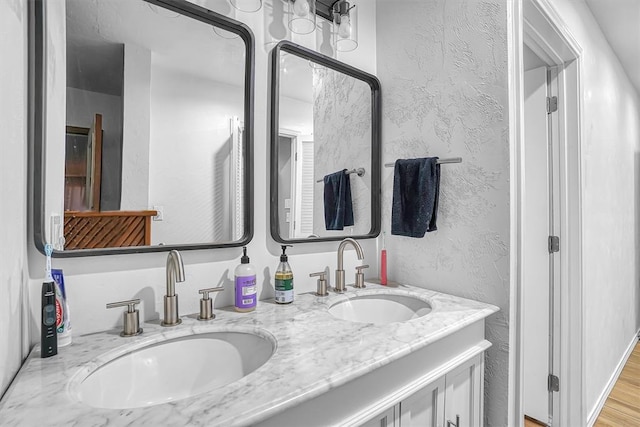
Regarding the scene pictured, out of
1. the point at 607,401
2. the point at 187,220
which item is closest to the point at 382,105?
the point at 187,220

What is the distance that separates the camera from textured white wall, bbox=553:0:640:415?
5.77 ft

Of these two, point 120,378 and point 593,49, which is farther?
point 593,49

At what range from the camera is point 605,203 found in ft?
6.79

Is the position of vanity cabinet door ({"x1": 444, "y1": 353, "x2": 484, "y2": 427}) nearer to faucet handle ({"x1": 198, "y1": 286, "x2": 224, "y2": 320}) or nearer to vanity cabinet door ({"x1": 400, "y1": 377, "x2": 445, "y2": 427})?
vanity cabinet door ({"x1": 400, "y1": 377, "x2": 445, "y2": 427})

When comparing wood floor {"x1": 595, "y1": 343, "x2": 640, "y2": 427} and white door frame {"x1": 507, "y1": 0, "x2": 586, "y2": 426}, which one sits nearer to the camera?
white door frame {"x1": 507, "y1": 0, "x2": 586, "y2": 426}

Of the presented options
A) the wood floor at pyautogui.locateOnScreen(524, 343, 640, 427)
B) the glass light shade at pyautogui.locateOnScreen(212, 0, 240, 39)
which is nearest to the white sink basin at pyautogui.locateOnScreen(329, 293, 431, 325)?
the glass light shade at pyautogui.locateOnScreen(212, 0, 240, 39)

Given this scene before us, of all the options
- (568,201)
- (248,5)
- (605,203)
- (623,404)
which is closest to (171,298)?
(248,5)

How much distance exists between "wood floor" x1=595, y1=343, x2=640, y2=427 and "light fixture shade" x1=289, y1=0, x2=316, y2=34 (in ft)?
7.93

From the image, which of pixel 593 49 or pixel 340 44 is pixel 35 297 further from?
pixel 593 49

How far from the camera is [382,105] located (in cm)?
157

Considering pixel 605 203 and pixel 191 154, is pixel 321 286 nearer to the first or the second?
pixel 191 154

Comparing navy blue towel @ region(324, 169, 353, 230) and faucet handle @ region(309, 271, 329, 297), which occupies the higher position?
navy blue towel @ region(324, 169, 353, 230)

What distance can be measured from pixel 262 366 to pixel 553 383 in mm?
1761

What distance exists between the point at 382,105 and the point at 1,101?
1321 mm
